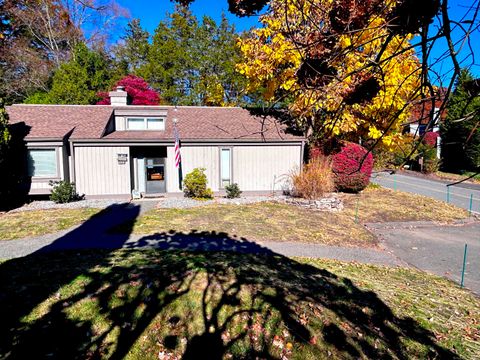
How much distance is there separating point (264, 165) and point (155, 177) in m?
5.68

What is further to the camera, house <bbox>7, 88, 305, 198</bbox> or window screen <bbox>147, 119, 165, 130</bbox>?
window screen <bbox>147, 119, 165, 130</bbox>

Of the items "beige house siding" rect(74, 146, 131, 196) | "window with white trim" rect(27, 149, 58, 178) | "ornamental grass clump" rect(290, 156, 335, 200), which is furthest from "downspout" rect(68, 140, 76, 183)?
"ornamental grass clump" rect(290, 156, 335, 200)

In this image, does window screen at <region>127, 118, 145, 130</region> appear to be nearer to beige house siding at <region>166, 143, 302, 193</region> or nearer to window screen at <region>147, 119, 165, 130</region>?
window screen at <region>147, 119, 165, 130</region>

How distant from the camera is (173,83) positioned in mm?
32625

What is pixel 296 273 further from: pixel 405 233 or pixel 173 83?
pixel 173 83

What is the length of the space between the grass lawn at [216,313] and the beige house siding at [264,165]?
9.53 meters

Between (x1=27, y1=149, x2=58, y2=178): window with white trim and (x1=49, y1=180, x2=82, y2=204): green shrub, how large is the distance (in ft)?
1.91

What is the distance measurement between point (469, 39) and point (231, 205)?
38.0 ft

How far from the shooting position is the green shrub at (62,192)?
1309 cm

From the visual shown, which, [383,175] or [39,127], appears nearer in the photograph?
[39,127]

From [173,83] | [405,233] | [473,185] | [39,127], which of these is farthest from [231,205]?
[173,83]

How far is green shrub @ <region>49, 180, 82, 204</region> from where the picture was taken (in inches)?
515

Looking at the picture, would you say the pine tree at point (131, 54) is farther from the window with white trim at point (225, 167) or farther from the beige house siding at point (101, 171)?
the window with white trim at point (225, 167)

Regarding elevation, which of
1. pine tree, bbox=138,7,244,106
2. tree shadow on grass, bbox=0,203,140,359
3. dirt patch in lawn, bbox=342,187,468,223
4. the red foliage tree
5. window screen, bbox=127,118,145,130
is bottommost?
dirt patch in lawn, bbox=342,187,468,223
